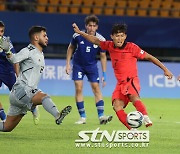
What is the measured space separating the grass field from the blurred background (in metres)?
8.24

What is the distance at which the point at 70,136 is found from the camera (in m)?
10.9

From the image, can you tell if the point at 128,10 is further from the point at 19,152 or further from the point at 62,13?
the point at 19,152

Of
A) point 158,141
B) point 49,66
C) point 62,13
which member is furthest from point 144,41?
point 158,141

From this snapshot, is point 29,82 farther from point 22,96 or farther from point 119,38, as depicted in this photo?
point 119,38

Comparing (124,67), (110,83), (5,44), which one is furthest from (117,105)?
(110,83)

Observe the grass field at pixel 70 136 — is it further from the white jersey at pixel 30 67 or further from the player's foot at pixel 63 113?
the white jersey at pixel 30 67

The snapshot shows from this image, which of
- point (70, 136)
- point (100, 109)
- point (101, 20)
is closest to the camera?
point (70, 136)

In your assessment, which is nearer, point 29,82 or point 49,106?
point 49,106

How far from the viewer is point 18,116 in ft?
34.4

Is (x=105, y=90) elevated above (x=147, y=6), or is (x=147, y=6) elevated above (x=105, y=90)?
(x=147, y=6)

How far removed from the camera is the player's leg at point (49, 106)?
382 inches

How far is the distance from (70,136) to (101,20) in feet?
47.6

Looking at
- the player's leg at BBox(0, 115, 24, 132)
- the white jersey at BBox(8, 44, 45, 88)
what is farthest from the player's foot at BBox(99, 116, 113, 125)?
the white jersey at BBox(8, 44, 45, 88)

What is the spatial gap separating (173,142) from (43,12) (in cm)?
1520
